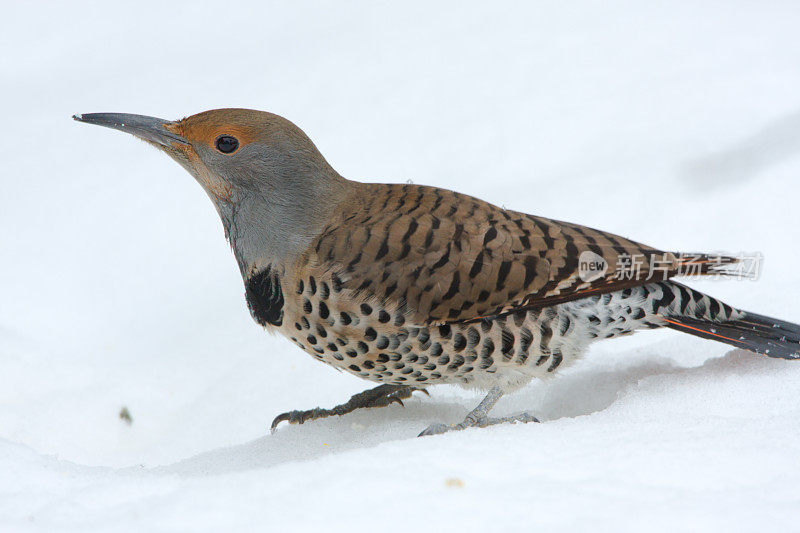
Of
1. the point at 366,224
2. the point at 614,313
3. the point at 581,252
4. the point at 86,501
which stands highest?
the point at 366,224

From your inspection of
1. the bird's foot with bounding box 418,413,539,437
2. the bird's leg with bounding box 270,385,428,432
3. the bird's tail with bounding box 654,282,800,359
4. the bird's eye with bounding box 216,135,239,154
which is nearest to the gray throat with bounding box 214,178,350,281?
the bird's eye with bounding box 216,135,239,154

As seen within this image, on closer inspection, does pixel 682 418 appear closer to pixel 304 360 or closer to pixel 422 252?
pixel 422 252

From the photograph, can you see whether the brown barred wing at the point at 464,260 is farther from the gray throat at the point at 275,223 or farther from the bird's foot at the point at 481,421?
the bird's foot at the point at 481,421

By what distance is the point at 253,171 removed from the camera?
2.93 meters

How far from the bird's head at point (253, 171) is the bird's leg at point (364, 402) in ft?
2.32

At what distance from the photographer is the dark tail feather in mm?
2928

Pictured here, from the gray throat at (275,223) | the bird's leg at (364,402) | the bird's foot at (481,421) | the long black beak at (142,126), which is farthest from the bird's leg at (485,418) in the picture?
the long black beak at (142,126)

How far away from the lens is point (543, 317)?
2814 millimetres

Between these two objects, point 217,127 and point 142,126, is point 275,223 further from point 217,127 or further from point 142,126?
point 142,126

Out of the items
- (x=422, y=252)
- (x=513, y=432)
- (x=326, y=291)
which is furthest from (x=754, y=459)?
(x=326, y=291)

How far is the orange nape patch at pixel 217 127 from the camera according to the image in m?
2.85

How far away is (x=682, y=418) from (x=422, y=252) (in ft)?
3.46

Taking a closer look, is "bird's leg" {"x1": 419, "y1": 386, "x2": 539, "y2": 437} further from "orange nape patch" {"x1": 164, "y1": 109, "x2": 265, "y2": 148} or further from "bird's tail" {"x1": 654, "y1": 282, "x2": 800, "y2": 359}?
"orange nape patch" {"x1": 164, "y1": 109, "x2": 265, "y2": 148}

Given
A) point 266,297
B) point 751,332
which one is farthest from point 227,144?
point 751,332
